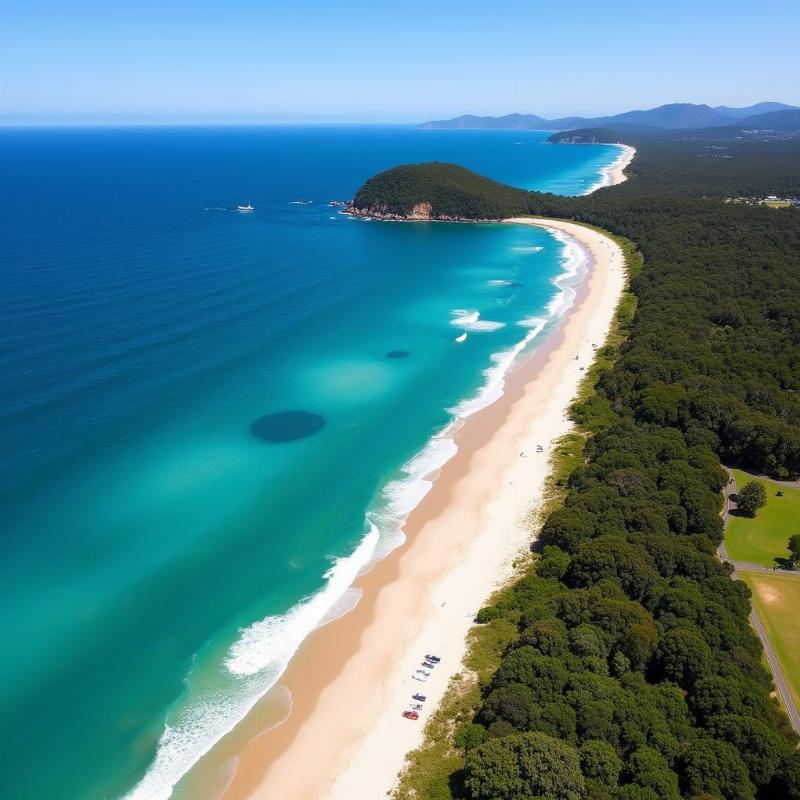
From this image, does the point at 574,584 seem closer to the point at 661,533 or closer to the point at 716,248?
the point at 661,533

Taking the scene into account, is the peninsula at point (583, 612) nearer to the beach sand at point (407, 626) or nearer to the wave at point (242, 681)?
the beach sand at point (407, 626)

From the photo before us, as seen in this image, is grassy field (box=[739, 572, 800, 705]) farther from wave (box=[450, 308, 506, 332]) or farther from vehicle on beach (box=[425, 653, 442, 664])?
wave (box=[450, 308, 506, 332])

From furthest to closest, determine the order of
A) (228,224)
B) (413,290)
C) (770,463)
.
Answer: (228,224) → (413,290) → (770,463)

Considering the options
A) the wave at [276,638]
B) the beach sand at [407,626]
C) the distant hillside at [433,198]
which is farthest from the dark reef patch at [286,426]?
the distant hillside at [433,198]

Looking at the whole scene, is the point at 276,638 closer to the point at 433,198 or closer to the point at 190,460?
the point at 190,460

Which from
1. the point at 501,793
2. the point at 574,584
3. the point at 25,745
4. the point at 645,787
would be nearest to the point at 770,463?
the point at 574,584

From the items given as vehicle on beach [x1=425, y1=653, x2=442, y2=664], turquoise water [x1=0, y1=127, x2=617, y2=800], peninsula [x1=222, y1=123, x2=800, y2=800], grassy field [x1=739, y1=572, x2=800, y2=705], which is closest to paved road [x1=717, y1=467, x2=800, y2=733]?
grassy field [x1=739, y1=572, x2=800, y2=705]
